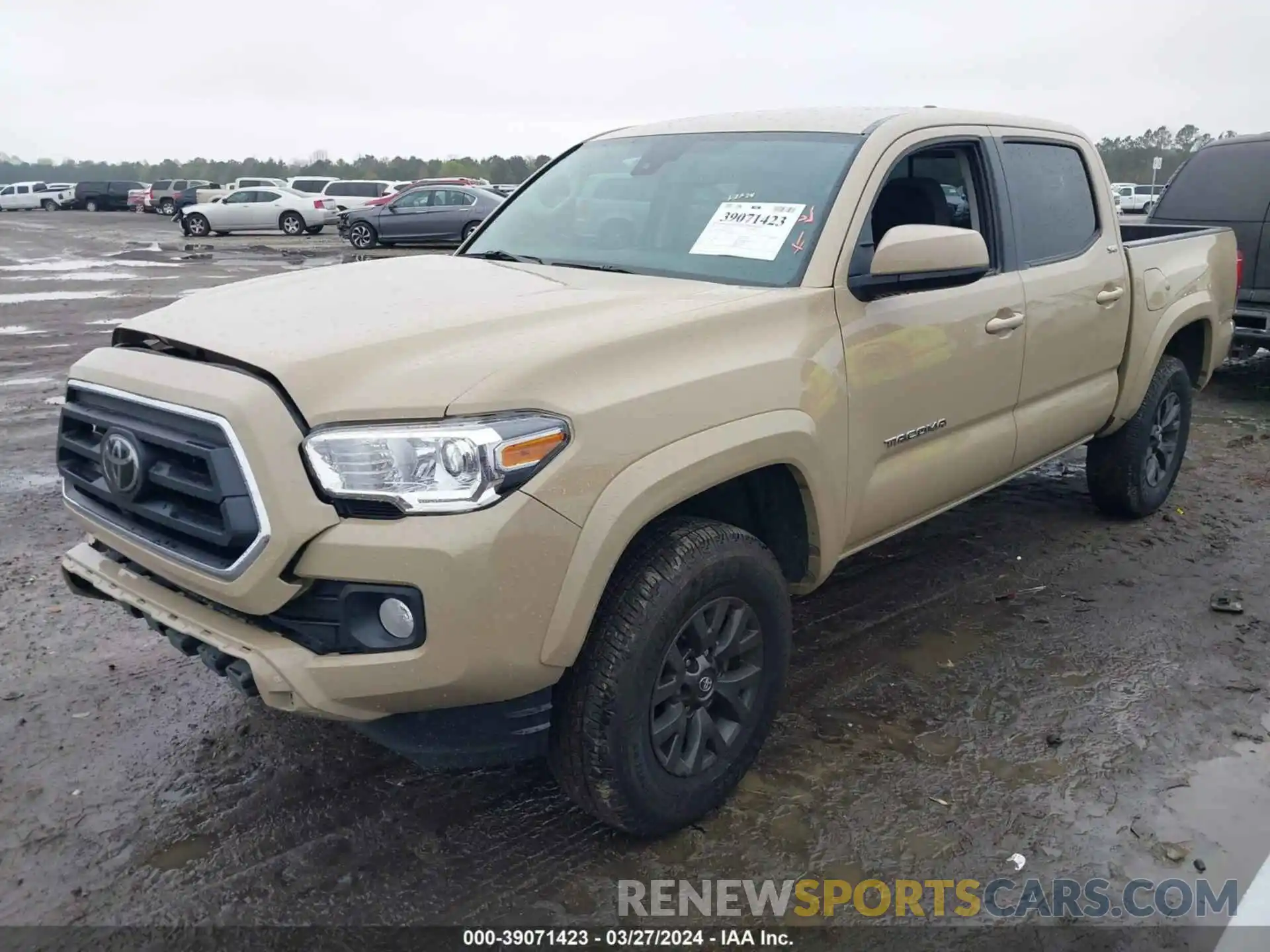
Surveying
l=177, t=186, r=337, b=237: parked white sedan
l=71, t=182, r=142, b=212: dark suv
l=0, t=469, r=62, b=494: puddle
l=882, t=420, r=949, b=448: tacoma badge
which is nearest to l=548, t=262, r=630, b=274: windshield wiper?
l=882, t=420, r=949, b=448: tacoma badge

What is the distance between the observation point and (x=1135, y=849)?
2801mm

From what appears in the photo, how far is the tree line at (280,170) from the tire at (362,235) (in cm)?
2232

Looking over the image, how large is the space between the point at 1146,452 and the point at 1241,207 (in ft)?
13.3

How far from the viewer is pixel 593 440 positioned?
2.39 m

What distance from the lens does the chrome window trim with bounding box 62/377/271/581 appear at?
2.26 metres

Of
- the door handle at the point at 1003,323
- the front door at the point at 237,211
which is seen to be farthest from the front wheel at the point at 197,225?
the door handle at the point at 1003,323

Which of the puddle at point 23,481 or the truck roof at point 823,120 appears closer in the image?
the truck roof at point 823,120

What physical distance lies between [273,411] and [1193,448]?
655cm

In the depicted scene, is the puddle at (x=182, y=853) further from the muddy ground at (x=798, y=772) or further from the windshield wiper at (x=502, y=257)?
the windshield wiper at (x=502, y=257)

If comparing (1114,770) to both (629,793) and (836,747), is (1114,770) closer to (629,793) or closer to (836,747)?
(836,747)

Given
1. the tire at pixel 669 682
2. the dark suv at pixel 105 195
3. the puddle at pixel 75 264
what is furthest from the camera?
the dark suv at pixel 105 195

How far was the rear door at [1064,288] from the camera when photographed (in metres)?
4.11

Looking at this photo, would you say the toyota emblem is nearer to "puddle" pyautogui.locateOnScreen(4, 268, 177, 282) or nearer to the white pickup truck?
"puddle" pyautogui.locateOnScreen(4, 268, 177, 282)

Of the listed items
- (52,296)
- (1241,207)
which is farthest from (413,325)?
(52,296)
